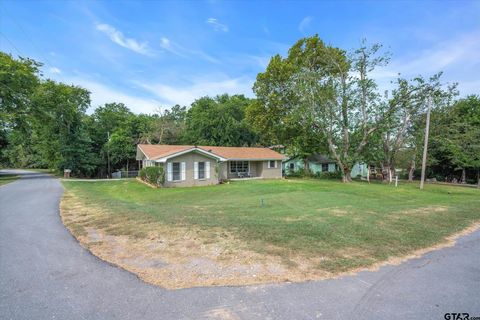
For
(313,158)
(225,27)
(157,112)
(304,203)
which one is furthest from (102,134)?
(304,203)

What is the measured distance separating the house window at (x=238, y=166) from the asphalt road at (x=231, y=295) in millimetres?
21558

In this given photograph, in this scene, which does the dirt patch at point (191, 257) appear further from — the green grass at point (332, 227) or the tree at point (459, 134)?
the tree at point (459, 134)

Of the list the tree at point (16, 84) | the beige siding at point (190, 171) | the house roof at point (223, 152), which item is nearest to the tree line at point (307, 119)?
the tree at point (16, 84)

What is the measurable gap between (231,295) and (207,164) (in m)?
18.4

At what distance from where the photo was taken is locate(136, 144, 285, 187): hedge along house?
19.6 meters

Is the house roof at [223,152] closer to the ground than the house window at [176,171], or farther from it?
farther from it

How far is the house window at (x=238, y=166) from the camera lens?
26.1m

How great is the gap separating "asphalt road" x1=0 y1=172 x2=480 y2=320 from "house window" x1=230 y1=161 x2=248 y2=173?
21558 mm

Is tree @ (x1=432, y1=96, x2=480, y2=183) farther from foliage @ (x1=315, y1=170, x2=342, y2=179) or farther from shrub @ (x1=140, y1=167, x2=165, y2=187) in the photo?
shrub @ (x1=140, y1=167, x2=165, y2=187)

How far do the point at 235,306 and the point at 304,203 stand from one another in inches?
Answer: 318

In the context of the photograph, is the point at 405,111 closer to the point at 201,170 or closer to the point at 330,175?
the point at 330,175

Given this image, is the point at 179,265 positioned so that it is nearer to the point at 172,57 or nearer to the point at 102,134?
the point at 172,57

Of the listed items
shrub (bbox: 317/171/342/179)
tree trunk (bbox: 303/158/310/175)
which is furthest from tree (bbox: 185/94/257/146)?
shrub (bbox: 317/171/342/179)

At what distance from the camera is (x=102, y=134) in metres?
36.0
